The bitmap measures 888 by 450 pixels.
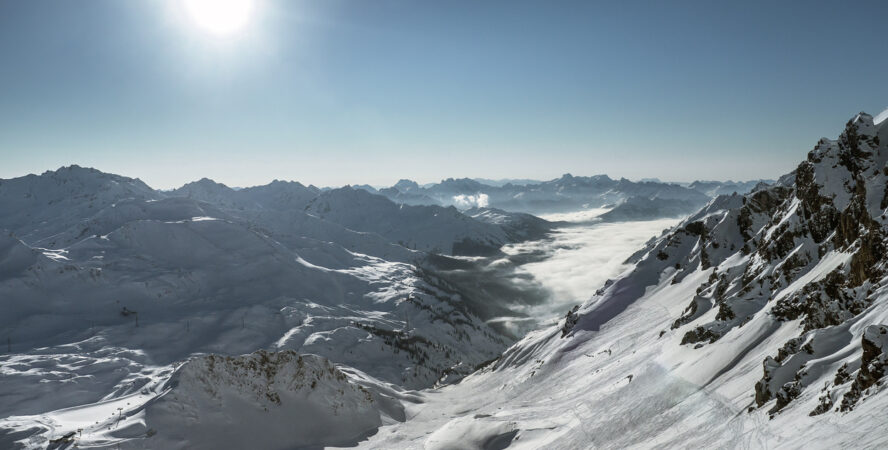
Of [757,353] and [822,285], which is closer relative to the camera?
[822,285]

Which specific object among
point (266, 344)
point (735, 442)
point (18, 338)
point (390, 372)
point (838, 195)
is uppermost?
point (838, 195)

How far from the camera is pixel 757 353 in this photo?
34094mm

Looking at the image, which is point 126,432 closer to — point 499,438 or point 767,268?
point 499,438

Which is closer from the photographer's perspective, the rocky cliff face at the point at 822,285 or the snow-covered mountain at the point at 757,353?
the snow-covered mountain at the point at 757,353

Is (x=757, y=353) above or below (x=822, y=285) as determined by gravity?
below

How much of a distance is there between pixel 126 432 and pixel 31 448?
34.9 ft

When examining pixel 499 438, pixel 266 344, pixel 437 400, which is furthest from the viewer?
pixel 266 344

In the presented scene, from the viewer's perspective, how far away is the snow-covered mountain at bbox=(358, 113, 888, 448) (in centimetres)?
2131

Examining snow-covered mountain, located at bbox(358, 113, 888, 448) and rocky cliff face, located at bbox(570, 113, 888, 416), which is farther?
rocky cliff face, located at bbox(570, 113, 888, 416)

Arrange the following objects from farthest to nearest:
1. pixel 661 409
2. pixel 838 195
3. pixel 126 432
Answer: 1. pixel 126 432
2. pixel 838 195
3. pixel 661 409

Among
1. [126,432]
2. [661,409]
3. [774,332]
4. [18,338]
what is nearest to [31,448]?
[126,432]

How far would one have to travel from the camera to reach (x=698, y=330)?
4569 centimetres

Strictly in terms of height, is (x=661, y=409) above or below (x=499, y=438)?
above

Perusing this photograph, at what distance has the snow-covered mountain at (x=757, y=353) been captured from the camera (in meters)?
21.3
